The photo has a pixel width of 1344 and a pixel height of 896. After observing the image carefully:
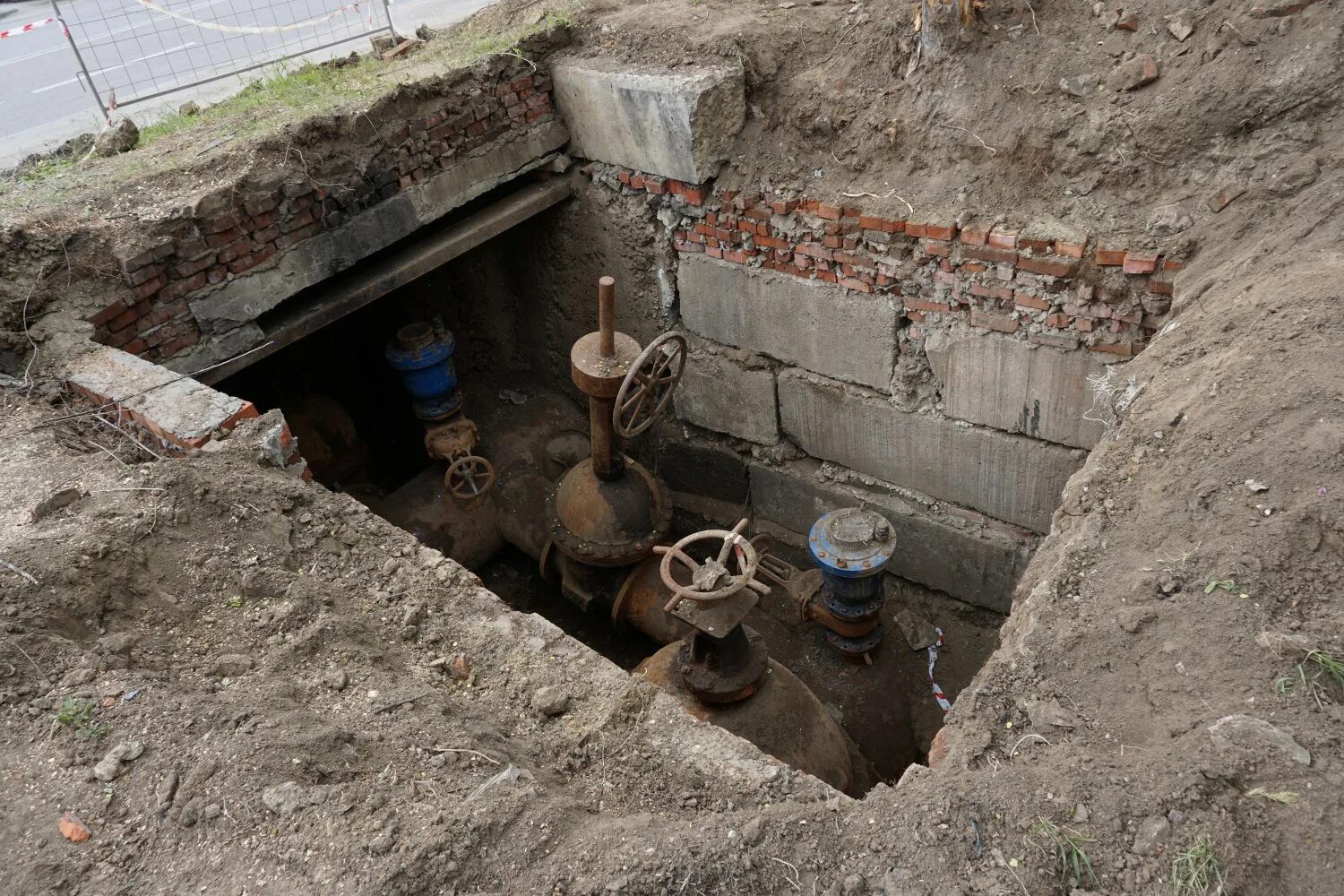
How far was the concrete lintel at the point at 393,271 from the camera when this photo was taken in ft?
15.5

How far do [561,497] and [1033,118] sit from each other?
10.2 ft

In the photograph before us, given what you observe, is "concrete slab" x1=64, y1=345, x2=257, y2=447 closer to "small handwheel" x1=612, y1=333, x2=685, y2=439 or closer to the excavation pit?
the excavation pit

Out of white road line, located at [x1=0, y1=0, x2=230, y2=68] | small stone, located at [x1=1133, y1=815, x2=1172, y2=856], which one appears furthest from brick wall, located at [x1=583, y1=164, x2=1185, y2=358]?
white road line, located at [x1=0, y1=0, x2=230, y2=68]

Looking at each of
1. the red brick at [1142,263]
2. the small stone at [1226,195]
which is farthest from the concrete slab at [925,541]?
the small stone at [1226,195]

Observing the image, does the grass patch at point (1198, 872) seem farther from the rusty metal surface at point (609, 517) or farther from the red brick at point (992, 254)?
the rusty metal surface at point (609, 517)

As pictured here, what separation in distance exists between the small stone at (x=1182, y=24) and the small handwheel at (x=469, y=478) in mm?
4185

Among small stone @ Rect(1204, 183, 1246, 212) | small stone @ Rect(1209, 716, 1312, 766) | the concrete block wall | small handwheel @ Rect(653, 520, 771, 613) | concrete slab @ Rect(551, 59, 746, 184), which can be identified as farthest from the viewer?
concrete slab @ Rect(551, 59, 746, 184)

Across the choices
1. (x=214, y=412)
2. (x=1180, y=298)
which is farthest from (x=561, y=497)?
(x=1180, y=298)

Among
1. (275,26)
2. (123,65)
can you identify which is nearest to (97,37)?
(123,65)

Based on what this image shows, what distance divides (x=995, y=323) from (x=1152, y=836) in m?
2.85

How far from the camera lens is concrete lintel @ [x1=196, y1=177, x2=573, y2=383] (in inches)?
187

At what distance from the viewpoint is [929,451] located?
488 centimetres

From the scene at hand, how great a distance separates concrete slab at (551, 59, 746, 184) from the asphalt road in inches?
168

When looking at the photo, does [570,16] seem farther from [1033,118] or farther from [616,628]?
[616,628]
